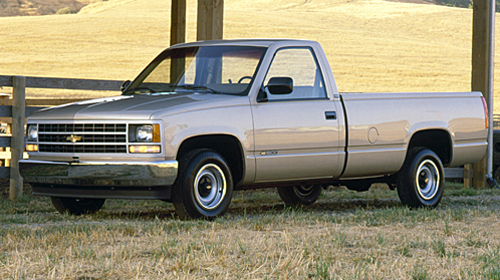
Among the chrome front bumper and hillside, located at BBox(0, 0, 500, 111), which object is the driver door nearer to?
the chrome front bumper

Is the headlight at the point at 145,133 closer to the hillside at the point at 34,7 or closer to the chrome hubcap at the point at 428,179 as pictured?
the chrome hubcap at the point at 428,179

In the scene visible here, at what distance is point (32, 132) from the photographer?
7.92 m

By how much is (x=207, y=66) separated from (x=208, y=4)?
302 cm

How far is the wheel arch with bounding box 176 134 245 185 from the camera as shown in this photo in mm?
7504

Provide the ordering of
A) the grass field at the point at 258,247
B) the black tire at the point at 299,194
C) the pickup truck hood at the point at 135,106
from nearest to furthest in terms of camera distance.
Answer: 1. the grass field at the point at 258,247
2. the pickup truck hood at the point at 135,106
3. the black tire at the point at 299,194

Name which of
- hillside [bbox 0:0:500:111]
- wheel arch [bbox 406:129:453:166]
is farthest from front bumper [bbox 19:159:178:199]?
hillside [bbox 0:0:500:111]

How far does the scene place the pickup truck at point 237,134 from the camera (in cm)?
721

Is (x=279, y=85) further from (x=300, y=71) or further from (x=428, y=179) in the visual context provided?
(x=428, y=179)

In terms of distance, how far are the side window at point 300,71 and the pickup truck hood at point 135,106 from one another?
800 millimetres

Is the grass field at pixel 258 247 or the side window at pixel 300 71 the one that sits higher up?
the side window at pixel 300 71

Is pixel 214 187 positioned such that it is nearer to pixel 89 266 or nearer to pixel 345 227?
pixel 345 227

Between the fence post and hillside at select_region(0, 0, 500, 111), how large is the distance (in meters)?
32.4

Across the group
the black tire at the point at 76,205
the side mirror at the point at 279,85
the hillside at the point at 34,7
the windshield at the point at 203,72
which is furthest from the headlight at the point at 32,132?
the hillside at the point at 34,7

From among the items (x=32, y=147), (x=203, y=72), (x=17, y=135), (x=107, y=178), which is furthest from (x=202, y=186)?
(x=17, y=135)
